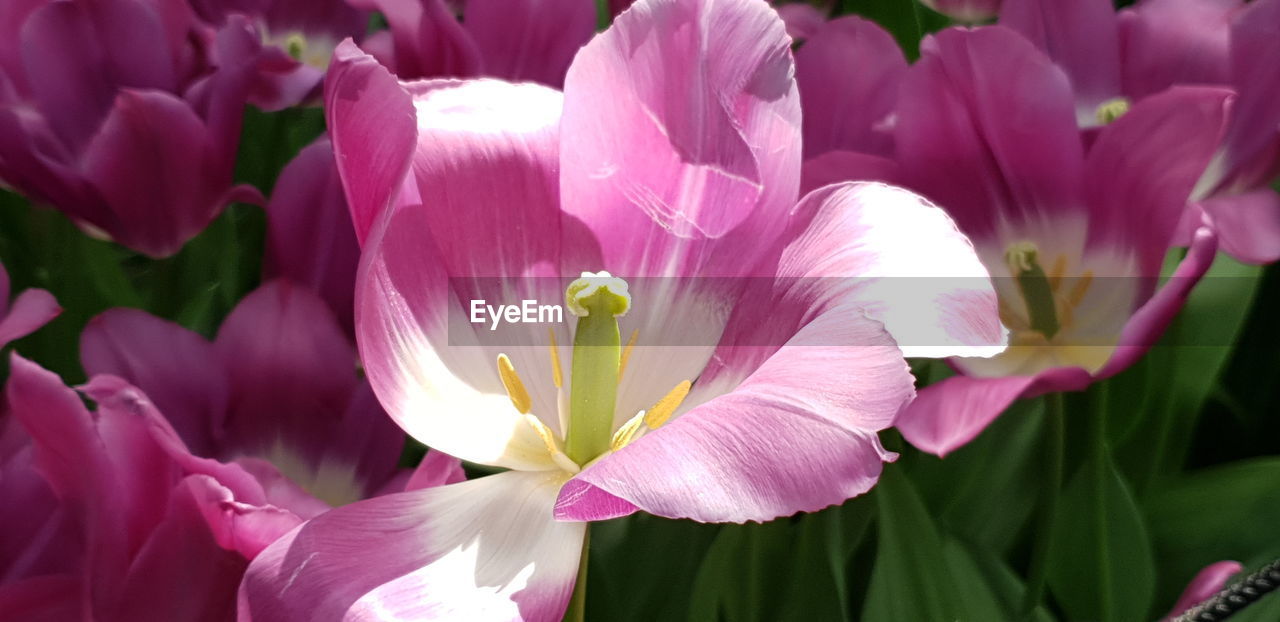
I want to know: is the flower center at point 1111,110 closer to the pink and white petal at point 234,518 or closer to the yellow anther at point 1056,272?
the yellow anther at point 1056,272

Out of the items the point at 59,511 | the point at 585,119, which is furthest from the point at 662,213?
the point at 59,511

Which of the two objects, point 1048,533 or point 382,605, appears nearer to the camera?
point 382,605

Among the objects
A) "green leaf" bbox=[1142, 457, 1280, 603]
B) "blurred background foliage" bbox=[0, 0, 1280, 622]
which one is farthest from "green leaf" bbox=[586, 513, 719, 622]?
"green leaf" bbox=[1142, 457, 1280, 603]

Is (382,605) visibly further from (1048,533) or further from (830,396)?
(1048,533)

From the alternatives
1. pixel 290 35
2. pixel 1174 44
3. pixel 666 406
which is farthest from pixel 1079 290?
pixel 290 35

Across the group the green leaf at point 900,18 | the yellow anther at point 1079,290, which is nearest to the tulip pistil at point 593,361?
the yellow anther at point 1079,290

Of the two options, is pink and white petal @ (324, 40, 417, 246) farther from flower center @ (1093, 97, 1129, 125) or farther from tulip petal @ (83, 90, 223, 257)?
flower center @ (1093, 97, 1129, 125)

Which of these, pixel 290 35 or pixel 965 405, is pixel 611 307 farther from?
pixel 290 35
